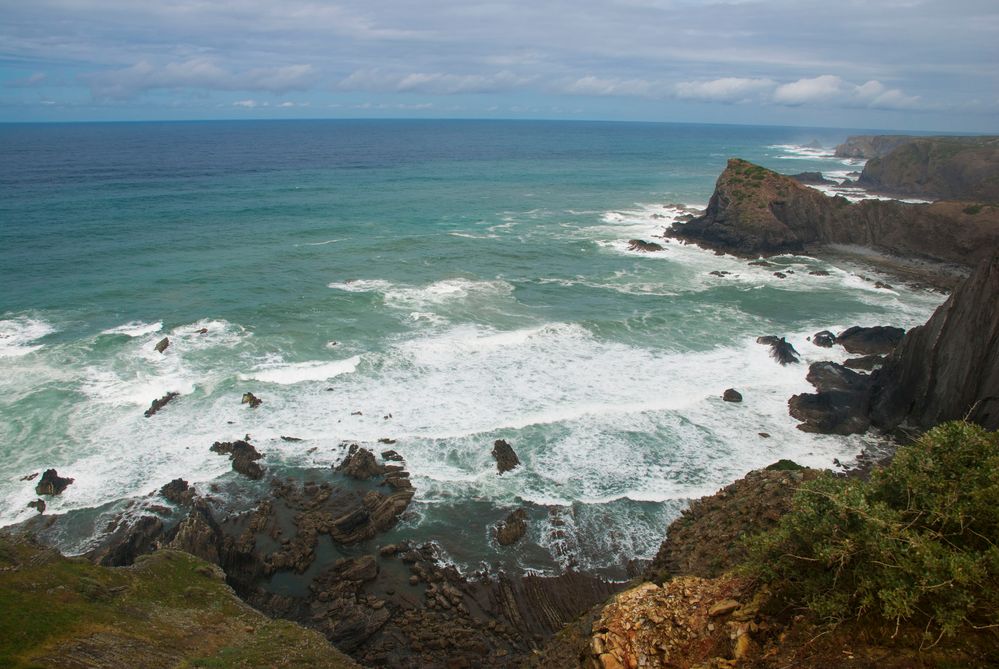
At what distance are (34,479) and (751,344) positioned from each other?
137ft

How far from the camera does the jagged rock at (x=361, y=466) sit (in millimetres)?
28656

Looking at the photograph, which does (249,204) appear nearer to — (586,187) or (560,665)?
(586,187)

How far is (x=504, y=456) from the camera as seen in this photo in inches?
1161

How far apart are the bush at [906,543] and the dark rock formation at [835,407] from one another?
20.8m

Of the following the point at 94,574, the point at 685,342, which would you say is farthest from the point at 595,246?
the point at 94,574

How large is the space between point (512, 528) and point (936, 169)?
110 meters

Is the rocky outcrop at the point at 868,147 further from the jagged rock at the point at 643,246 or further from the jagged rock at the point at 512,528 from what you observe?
the jagged rock at the point at 512,528

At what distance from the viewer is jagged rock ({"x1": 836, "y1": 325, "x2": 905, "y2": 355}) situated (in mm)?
41062

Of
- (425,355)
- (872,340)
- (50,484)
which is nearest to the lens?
(50,484)

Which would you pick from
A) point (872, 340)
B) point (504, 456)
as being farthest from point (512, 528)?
point (872, 340)

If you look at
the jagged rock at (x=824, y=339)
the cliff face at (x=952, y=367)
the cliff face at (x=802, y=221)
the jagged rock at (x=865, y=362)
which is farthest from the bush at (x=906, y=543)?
the cliff face at (x=802, y=221)

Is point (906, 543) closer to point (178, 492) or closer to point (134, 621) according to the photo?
point (134, 621)

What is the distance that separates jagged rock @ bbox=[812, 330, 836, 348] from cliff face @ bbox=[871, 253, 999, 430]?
7.95 m

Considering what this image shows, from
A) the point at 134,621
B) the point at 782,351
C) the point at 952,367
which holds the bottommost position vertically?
the point at 134,621
